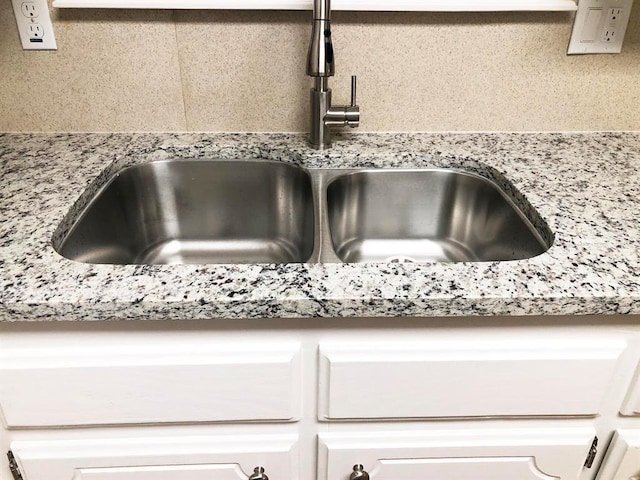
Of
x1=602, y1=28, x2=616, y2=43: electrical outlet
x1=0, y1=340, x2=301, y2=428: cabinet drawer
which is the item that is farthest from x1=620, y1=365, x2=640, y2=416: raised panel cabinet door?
x1=602, y1=28, x2=616, y2=43: electrical outlet

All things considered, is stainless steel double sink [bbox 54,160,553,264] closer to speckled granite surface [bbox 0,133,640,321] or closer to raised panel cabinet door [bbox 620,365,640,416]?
speckled granite surface [bbox 0,133,640,321]

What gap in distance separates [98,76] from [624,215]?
1065mm

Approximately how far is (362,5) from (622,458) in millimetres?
950

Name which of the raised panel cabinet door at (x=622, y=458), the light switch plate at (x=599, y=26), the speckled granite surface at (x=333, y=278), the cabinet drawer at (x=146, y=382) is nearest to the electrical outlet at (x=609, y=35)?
the light switch plate at (x=599, y=26)

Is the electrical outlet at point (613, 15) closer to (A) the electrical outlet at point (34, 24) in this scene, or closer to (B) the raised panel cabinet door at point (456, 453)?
(B) the raised panel cabinet door at point (456, 453)

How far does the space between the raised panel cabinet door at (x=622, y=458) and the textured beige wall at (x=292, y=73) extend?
0.69 metres

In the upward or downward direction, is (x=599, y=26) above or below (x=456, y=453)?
above

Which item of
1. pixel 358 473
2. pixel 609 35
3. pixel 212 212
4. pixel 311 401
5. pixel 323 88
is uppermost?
pixel 609 35

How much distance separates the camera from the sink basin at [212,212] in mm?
1093

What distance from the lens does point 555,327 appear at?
0.73 m

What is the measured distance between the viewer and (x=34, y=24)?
3.46 ft

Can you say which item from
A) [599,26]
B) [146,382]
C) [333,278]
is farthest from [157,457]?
[599,26]

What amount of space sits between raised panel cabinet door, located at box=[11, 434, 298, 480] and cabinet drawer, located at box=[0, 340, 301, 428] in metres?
0.05

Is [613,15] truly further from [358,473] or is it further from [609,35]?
[358,473]
